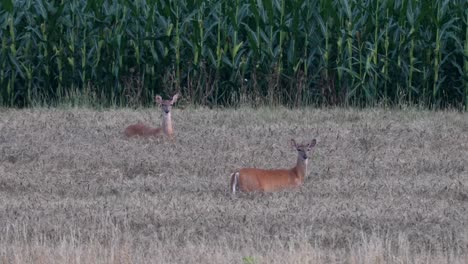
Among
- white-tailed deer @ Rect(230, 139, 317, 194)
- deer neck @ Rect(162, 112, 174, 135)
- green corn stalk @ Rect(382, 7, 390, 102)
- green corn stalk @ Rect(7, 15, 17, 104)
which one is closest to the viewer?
white-tailed deer @ Rect(230, 139, 317, 194)

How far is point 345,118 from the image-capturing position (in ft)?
52.6

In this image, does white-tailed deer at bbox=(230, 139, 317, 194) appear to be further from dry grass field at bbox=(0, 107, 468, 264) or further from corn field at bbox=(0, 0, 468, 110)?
corn field at bbox=(0, 0, 468, 110)

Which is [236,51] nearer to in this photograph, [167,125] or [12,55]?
[12,55]

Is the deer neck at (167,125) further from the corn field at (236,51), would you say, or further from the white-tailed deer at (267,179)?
the corn field at (236,51)

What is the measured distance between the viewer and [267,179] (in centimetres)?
1147

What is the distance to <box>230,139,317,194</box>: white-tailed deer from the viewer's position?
37.0 feet

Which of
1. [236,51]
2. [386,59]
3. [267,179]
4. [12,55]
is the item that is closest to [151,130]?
[267,179]

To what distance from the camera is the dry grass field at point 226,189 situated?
361 inches

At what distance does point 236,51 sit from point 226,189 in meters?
7.29

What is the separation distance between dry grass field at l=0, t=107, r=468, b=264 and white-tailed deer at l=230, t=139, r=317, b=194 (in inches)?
4.0

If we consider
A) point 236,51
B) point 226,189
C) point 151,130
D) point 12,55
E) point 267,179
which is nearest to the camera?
point 267,179

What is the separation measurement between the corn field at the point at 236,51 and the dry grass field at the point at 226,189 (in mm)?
1747

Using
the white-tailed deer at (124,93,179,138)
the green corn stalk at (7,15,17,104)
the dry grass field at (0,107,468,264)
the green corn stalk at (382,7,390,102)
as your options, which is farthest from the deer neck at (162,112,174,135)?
the green corn stalk at (7,15,17,104)

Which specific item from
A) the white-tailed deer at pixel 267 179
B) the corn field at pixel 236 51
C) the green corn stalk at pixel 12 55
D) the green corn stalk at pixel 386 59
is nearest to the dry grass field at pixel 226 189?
the white-tailed deer at pixel 267 179
